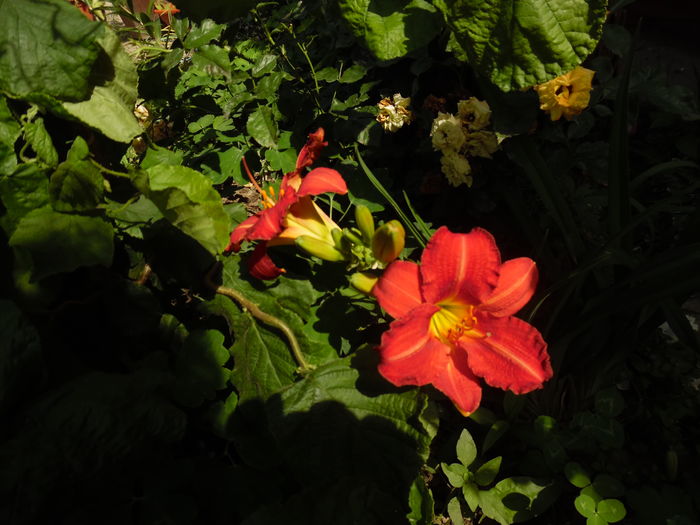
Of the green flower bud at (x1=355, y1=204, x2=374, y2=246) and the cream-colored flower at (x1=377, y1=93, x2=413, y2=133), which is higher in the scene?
the green flower bud at (x1=355, y1=204, x2=374, y2=246)

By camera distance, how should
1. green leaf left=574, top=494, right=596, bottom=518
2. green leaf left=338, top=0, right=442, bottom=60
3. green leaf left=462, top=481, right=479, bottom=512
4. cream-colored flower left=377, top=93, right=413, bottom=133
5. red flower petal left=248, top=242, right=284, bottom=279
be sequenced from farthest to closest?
1. cream-colored flower left=377, top=93, right=413, bottom=133
2. green leaf left=462, top=481, right=479, bottom=512
3. green leaf left=574, top=494, right=596, bottom=518
4. green leaf left=338, top=0, right=442, bottom=60
5. red flower petal left=248, top=242, right=284, bottom=279

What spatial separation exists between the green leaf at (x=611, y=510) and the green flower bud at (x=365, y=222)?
91 cm

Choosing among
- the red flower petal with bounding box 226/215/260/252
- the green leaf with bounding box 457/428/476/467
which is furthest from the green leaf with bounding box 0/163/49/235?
the green leaf with bounding box 457/428/476/467

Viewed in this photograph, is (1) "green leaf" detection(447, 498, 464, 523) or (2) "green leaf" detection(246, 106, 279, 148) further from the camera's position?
(2) "green leaf" detection(246, 106, 279, 148)

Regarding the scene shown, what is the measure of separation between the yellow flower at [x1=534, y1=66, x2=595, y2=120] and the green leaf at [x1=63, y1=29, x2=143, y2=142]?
1075 millimetres

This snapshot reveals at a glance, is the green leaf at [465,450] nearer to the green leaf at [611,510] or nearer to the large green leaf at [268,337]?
the green leaf at [611,510]

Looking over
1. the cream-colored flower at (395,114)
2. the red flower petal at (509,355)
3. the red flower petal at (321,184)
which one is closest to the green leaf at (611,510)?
the red flower petal at (509,355)

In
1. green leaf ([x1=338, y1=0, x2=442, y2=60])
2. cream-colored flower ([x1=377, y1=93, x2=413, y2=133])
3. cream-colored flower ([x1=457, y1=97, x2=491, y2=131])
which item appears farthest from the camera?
cream-colored flower ([x1=377, y1=93, x2=413, y2=133])

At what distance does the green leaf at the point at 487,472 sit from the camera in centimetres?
141

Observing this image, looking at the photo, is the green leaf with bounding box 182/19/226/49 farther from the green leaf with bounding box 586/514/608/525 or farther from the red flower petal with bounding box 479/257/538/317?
the green leaf with bounding box 586/514/608/525

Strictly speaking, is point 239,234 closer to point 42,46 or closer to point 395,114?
point 42,46

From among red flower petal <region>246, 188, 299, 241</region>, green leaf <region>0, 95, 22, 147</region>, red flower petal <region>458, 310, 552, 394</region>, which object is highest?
green leaf <region>0, 95, 22, 147</region>

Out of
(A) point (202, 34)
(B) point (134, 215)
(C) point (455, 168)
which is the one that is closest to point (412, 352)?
(B) point (134, 215)

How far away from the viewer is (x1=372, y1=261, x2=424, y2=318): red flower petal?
95 cm
